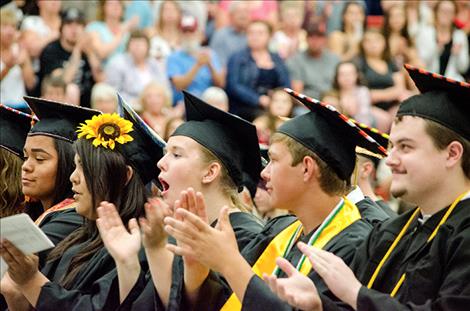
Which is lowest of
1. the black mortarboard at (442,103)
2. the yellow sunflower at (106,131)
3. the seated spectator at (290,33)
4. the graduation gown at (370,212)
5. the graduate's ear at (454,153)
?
the seated spectator at (290,33)

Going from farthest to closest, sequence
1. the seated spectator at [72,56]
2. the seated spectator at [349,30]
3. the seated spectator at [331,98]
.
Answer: the seated spectator at [349,30] → the seated spectator at [331,98] → the seated spectator at [72,56]

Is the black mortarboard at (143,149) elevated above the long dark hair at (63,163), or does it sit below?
above

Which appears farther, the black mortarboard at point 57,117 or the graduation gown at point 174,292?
the black mortarboard at point 57,117

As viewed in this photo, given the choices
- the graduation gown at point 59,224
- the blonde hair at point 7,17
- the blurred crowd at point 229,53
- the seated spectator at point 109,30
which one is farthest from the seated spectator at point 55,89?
the graduation gown at point 59,224

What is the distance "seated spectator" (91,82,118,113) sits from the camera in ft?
35.2

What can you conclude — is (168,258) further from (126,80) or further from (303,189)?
(126,80)

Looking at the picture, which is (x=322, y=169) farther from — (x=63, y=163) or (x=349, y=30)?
(x=349, y=30)

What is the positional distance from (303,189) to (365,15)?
9.65 metres

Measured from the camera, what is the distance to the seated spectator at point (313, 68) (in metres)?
13.0

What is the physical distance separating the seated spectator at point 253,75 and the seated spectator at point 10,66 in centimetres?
230

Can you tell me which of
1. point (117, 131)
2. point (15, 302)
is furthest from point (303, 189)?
point (15, 302)

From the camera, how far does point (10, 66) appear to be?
1078 cm

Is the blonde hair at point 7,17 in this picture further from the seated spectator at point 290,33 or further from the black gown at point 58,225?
the black gown at point 58,225

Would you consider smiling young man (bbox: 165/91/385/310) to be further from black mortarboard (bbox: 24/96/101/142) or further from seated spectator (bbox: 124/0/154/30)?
seated spectator (bbox: 124/0/154/30)
